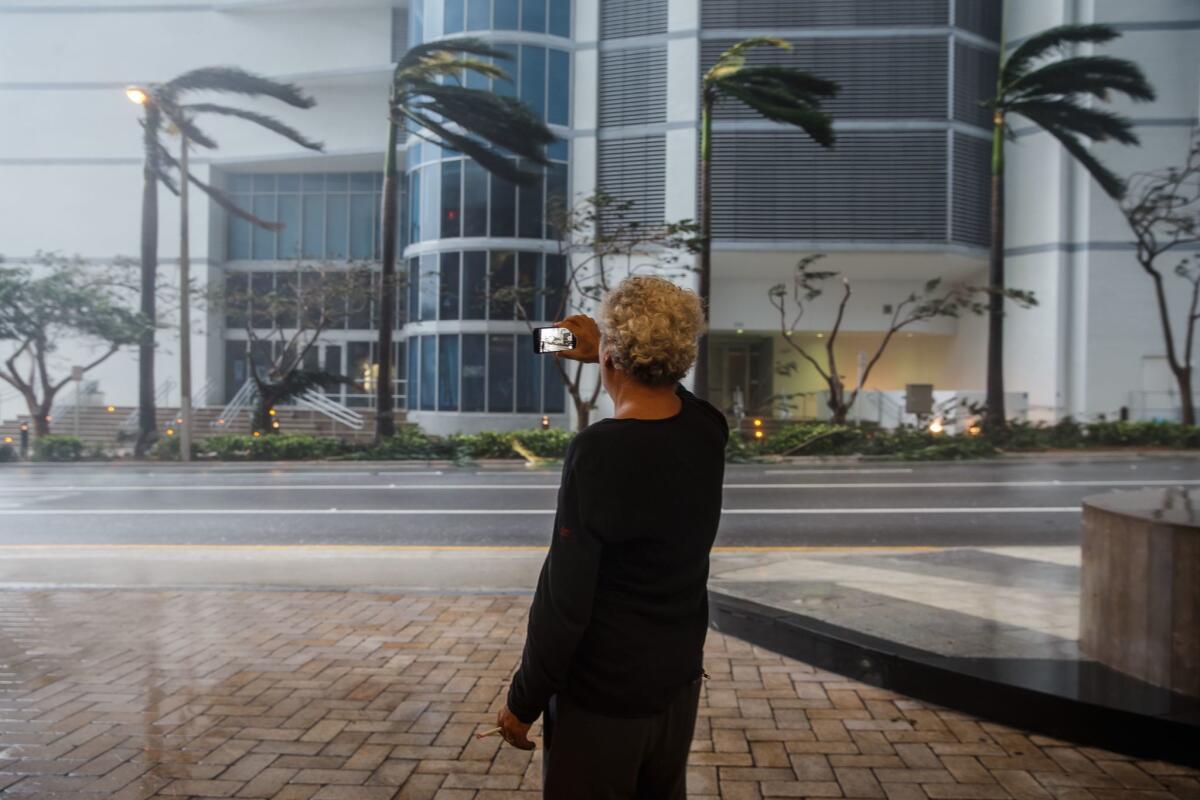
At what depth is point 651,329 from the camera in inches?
85.5

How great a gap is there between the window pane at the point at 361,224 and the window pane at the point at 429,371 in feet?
25.3

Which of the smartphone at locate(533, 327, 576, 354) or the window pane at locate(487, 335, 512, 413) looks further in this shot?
the window pane at locate(487, 335, 512, 413)

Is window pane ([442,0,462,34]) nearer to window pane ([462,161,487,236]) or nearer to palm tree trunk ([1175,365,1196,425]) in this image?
window pane ([462,161,487,236])

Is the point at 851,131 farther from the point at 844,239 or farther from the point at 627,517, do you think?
the point at 627,517

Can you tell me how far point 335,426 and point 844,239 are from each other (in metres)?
15.6

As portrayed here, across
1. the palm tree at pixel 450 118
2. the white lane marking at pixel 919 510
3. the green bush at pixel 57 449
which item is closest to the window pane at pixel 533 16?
the palm tree at pixel 450 118

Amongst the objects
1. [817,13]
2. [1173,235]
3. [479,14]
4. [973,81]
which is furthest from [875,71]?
[479,14]

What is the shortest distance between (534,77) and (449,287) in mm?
6387

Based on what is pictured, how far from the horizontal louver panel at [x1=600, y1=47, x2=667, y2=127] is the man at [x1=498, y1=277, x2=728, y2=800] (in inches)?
1032

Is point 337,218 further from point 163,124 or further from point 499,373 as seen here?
point 499,373

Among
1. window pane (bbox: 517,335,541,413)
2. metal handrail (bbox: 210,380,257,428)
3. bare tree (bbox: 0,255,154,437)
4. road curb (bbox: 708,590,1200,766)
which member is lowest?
road curb (bbox: 708,590,1200,766)

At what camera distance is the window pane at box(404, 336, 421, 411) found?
94.1ft

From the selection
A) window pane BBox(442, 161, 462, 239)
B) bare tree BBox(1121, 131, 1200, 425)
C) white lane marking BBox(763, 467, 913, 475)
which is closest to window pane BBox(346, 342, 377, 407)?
window pane BBox(442, 161, 462, 239)

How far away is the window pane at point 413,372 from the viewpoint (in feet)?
94.1
